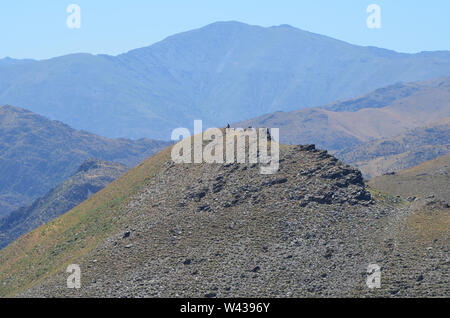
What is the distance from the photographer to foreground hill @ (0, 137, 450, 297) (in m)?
63.9

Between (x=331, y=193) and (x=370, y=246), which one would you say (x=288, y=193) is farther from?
(x=370, y=246)

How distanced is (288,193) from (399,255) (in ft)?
44.3

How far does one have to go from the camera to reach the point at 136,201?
8100 cm

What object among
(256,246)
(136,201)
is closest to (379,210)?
(256,246)

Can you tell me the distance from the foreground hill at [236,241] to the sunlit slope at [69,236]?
0.76 feet

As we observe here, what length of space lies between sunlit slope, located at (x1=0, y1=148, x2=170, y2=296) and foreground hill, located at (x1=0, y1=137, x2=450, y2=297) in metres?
0.23
